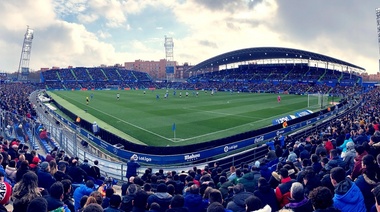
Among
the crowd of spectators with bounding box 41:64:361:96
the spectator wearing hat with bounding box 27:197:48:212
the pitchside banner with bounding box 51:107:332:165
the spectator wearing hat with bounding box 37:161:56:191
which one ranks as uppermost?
the crowd of spectators with bounding box 41:64:361:96

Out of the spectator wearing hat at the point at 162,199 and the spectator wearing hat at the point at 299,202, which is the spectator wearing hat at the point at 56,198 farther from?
the spectator wearing hat at the point at 299,202

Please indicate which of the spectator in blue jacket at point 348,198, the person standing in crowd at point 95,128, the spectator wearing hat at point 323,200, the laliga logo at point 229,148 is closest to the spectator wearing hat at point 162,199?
the spectator wearing hat at point 323,200

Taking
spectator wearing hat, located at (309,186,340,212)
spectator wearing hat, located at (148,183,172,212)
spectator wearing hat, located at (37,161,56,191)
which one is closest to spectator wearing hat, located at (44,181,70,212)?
spectator wearing hat, located at (148,183,172,212)

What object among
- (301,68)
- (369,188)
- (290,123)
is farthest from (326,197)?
(301,68)

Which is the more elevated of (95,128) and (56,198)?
(56,198)

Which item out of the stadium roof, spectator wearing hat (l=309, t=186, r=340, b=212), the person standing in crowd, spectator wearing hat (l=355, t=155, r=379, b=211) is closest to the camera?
spectator wearing hat (l=309, t=186, r=340, b=212)

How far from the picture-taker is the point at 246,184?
822cm

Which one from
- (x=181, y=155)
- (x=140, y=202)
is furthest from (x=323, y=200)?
(x=181, y=155)

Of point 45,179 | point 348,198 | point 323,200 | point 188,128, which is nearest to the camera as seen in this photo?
point 323,200

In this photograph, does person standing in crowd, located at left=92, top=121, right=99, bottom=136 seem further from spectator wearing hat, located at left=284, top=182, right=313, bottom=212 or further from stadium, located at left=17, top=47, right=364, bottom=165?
spectator wearing hat, located at left=284, top=182, right=313, bottom=212

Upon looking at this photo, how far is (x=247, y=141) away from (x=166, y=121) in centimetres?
1324

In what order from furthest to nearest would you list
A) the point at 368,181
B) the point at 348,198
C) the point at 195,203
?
the point at 195,203 → the point at 368,181 → the point at 348,198

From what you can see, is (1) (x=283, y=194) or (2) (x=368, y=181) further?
(1) (x=283, y=194)

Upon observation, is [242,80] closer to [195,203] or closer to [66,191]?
[195,203]
